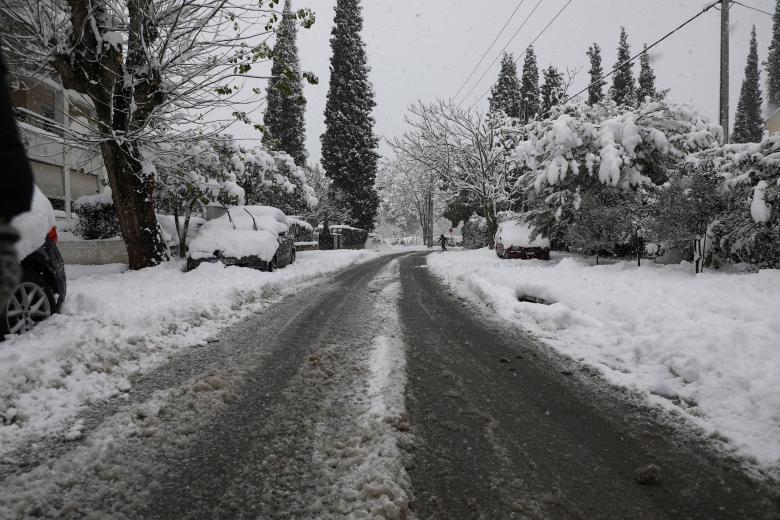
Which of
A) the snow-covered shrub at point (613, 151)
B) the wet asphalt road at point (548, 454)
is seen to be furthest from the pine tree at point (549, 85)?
the wet asphalt road at point (548, 454)

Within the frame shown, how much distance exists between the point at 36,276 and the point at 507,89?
39.3m

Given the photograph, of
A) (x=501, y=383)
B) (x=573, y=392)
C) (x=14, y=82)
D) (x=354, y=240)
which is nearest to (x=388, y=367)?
(x=501, y=383)

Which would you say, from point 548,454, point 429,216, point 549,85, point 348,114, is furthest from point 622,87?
point 548,454

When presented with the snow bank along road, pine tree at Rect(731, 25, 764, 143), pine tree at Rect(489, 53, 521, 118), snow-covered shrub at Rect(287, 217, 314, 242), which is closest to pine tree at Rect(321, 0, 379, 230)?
snow-covered shrub at Rect(287, 217, 314, 242)

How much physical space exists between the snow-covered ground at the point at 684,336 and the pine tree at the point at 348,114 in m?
25.1

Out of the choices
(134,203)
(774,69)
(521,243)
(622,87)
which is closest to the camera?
(134,203)

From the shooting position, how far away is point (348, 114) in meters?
31.7

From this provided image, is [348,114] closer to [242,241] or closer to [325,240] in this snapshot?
[325,240]

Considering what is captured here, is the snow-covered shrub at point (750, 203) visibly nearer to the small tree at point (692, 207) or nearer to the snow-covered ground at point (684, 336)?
the small tree at point (692, 207)

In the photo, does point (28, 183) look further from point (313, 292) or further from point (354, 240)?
point (354, 240)

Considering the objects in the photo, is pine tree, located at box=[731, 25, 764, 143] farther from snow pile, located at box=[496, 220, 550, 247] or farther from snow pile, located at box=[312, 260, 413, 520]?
snow pile, located at box=[312, 260, 413, 520]

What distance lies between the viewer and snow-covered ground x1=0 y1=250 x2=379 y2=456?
2.93 metres

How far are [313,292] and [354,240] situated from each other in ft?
76.8

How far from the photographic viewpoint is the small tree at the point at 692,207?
27.5 feet
